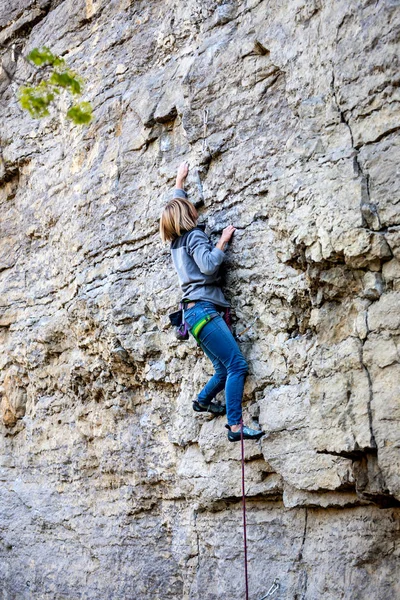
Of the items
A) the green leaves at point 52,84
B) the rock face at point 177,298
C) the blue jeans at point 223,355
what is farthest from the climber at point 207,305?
the green leaves at point 52,84

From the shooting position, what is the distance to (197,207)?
6312 mm

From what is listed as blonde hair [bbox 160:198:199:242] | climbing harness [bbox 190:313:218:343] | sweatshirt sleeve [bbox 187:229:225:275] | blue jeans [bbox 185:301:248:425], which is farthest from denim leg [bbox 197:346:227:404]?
blonde hair [bbox 160:198:199:242]

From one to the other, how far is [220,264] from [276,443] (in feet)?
4.55

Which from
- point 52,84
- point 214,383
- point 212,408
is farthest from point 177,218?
point 52,84

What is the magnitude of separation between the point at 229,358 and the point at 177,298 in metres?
1.02

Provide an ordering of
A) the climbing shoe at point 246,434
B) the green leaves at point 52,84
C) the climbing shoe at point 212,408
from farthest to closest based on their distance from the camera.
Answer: the climbing shoe at point 212,408 < the climbing shoe at point 246,434 < the green leaves at point 52,84

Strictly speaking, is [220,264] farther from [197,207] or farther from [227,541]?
[227,541]

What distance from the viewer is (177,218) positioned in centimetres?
595

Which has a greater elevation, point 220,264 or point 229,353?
point 220,264

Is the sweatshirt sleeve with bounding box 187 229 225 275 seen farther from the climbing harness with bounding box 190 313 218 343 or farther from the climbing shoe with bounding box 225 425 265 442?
the climbing shoe with bounding box 225 425 265 442

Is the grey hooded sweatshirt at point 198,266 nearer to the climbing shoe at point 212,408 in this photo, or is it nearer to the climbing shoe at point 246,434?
the climbing shoe at point 212,408

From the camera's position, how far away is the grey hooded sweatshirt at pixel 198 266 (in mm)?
5660

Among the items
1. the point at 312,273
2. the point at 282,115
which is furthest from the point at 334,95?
the point at 312,273

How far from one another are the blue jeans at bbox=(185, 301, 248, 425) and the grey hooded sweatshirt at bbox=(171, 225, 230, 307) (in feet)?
0.31
